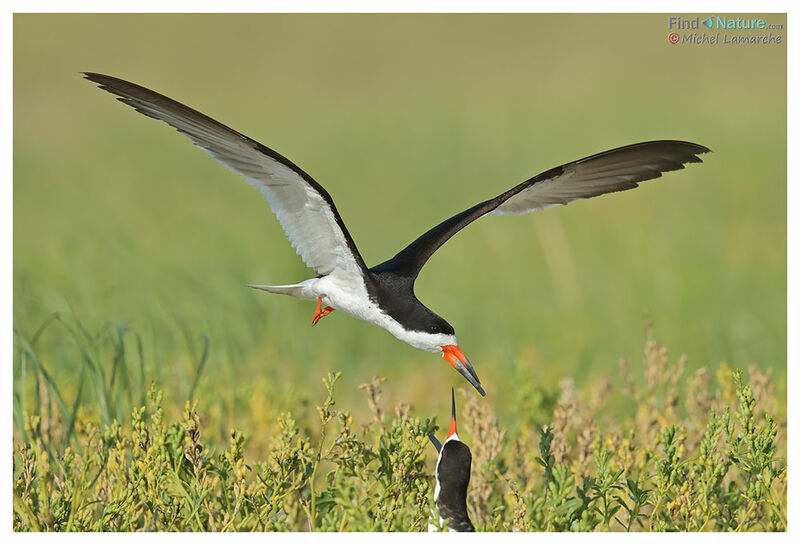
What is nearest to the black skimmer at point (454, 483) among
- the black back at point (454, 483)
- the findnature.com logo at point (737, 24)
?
the black back at point (454, 483)

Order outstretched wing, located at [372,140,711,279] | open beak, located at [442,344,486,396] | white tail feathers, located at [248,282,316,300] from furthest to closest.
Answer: outstretched wing, located at [372,140,711,279]
white tail feathers, located at [248,282,316,300]
open beak, located at [442,344,486,396]

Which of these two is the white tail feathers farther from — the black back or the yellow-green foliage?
the black back

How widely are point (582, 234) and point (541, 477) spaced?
6176mm

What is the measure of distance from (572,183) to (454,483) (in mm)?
1949

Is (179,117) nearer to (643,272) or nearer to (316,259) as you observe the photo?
(316,259)

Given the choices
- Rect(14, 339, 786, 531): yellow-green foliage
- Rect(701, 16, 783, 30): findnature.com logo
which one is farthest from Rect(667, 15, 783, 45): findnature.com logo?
Rect(14, 339, 786, 531): yellow-green foliage

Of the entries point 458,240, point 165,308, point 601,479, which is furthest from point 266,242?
point 601,479

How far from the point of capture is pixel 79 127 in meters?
13.1

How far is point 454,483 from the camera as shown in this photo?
3.51 metres

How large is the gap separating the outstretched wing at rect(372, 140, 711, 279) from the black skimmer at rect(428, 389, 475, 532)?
0.76 m

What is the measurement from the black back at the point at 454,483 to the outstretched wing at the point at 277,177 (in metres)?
0.77

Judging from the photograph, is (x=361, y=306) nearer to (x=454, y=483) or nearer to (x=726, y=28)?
(x=454, y=483)

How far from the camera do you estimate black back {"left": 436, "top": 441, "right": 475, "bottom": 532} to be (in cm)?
351

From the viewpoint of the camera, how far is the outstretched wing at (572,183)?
4090 millimetres
